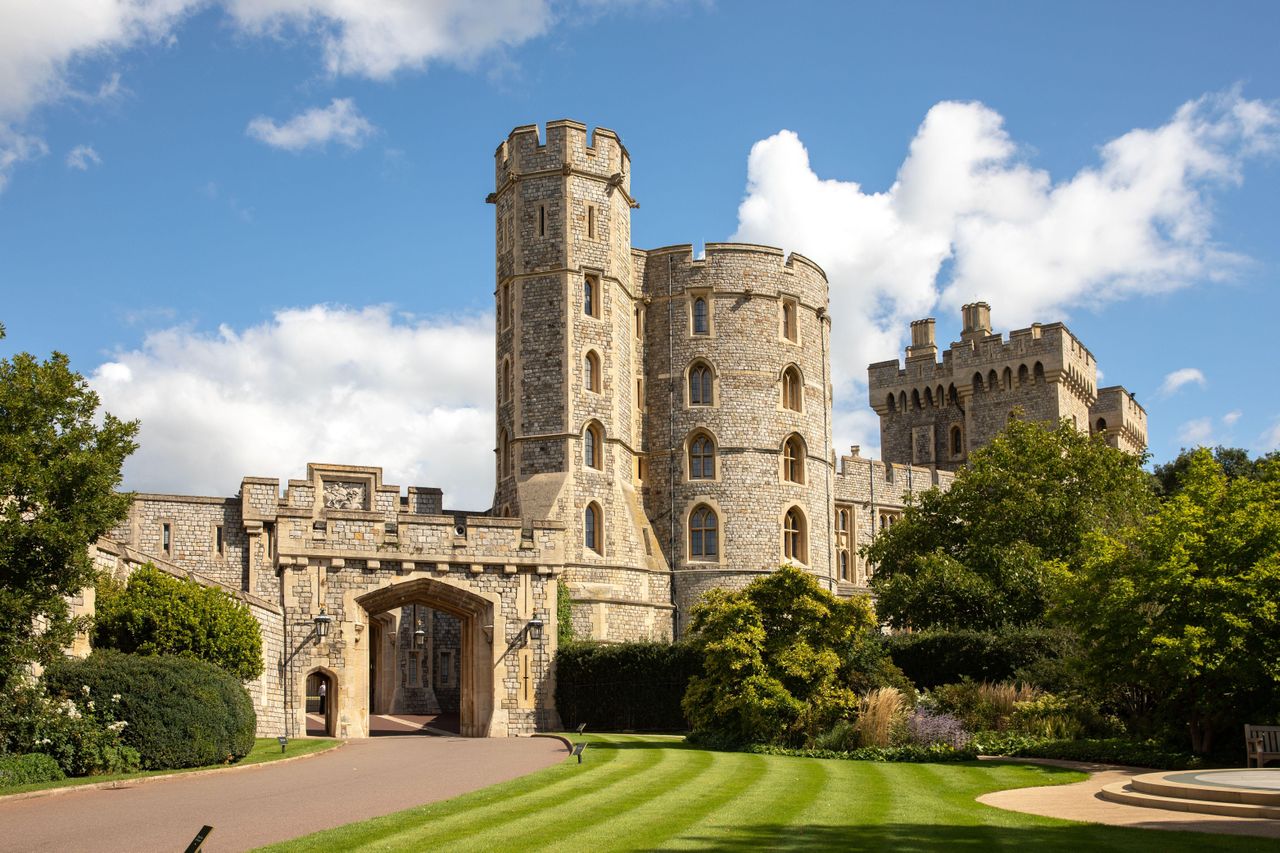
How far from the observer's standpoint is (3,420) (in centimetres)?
1748

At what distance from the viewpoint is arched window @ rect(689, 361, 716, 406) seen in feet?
139

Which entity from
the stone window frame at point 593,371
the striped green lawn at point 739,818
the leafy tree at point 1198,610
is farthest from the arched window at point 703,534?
the striped green lawn at point 739,818

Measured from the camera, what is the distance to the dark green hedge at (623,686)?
3133cm

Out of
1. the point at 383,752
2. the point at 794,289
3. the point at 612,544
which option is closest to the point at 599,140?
the point at 794,289

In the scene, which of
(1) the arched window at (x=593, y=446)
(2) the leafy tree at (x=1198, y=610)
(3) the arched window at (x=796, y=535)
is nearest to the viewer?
(2) the leafy tree at (x=1198, y=610)

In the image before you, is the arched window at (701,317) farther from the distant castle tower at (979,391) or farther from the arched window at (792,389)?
the distant castle tower at (979,391)

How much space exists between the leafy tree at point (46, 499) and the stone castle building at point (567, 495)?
11.3 metres

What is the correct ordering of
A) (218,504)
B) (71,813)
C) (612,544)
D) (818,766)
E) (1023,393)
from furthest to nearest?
1. (1023,393)
2. (612,544)
3. (218,504)
4. (818,766)
5. (71,813)

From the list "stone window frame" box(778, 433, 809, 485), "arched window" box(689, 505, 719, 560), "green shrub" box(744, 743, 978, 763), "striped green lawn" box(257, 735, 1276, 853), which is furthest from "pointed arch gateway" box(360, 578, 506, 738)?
"stone window frame" box(778, 433, 809, 485)

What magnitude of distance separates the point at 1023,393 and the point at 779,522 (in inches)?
926

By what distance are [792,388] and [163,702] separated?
27.9 m

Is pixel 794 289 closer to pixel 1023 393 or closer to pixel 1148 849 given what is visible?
pixel 1023 393

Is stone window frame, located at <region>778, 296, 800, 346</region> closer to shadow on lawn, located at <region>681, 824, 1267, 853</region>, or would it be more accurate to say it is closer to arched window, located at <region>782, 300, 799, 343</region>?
arched window, located at <region>782, 300, 799, 343</region>

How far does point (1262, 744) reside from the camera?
18.8 metres
